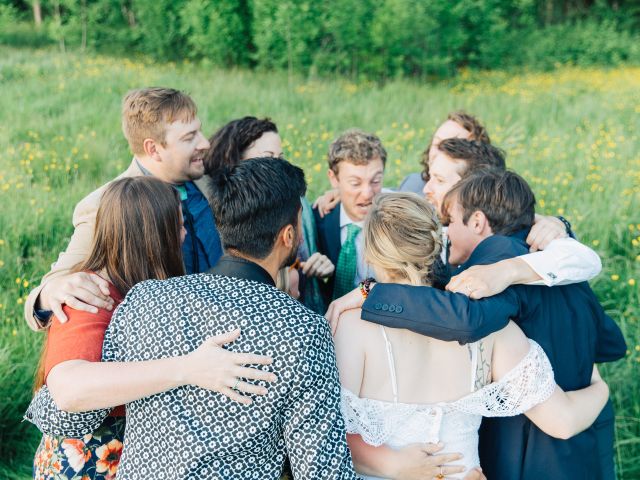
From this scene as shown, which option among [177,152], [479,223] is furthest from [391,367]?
[177,152]

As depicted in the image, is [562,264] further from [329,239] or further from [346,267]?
[329,239]

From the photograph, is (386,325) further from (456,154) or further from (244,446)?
(456,154)

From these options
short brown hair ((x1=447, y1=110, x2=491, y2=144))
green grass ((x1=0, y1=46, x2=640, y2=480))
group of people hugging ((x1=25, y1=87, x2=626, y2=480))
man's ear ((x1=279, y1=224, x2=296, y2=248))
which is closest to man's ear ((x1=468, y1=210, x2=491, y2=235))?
group of people hugging ((x1=25, y1=87, x2=626, y2=480))

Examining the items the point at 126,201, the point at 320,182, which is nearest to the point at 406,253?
the point at 126,201

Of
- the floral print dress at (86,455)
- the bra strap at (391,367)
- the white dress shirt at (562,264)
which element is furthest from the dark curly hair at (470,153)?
the floral print dress at (86,455)

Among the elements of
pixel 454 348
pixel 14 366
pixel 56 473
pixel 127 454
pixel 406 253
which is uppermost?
pixel 406 253

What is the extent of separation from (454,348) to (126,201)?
1.21 metres

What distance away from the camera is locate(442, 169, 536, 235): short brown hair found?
272 cm

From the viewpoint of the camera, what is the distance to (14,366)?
391cm

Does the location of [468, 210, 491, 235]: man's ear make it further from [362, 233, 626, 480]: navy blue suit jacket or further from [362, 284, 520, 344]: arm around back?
[362, 284, 520, 344]: arm around back

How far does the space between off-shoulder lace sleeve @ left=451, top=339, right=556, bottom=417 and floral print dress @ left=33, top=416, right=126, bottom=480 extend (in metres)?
1.13

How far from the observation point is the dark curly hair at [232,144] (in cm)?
366

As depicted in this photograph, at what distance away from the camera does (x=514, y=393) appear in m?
2.14

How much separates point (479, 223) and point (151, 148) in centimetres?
163
